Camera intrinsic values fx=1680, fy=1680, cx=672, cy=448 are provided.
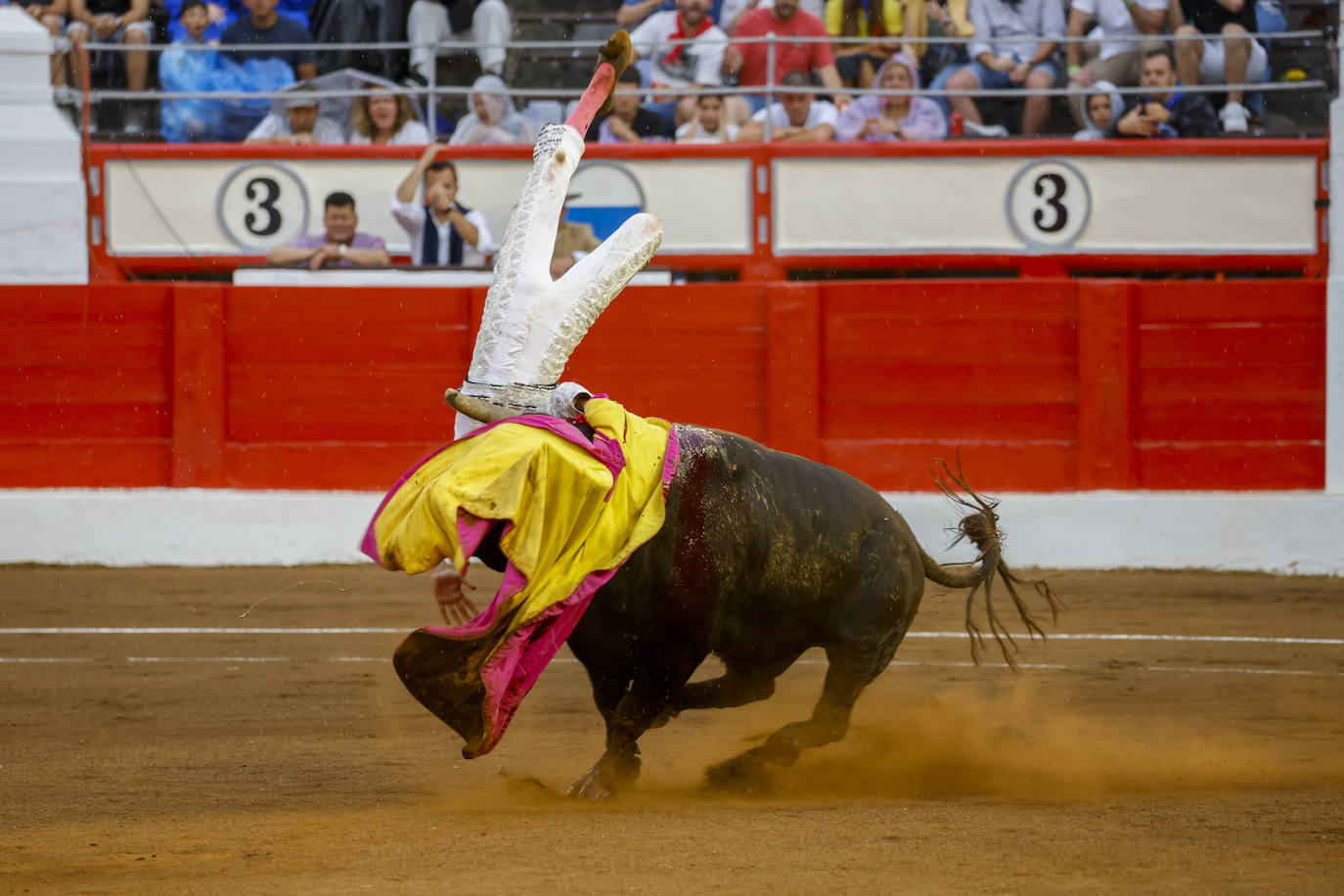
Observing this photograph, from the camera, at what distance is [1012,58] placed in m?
10.6

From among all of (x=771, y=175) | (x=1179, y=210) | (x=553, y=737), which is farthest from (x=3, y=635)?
(x=1179, y=210)

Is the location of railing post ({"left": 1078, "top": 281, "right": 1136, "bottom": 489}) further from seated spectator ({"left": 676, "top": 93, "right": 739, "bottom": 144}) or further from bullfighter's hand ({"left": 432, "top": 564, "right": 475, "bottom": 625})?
bullfighter's hand ({"left": 432, "top": 564, "right": 475, "bottom": 625})

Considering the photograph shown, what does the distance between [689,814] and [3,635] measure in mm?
4155

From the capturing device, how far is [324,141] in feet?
34.5

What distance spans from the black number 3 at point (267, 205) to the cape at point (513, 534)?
6791 millimetres

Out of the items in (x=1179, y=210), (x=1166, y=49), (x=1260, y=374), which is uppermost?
(x=1166, y=49)

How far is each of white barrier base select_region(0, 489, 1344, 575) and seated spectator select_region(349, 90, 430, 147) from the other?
251cm

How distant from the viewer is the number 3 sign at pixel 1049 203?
10.2 m

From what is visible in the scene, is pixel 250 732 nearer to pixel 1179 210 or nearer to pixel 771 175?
pixel 771 175

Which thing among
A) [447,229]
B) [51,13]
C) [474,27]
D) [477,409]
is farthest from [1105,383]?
[51,13]

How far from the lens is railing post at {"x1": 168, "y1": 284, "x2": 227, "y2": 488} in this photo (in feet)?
30.4

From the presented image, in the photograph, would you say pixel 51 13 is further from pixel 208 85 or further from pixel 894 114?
pixel 894 114

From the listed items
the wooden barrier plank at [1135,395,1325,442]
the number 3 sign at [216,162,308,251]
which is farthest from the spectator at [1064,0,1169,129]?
the number 3 sign at [216,162,308,251]

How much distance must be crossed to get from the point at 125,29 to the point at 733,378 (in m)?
4.79
